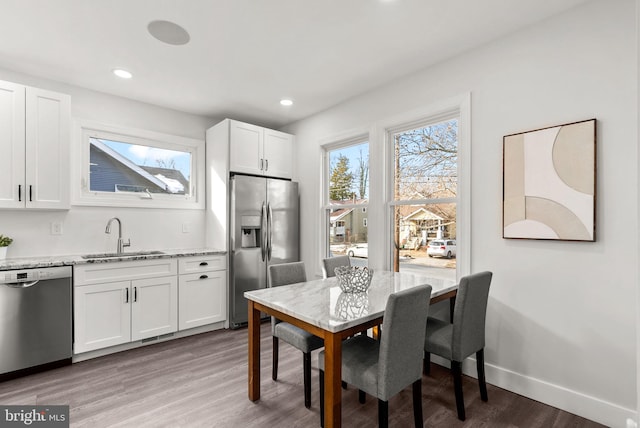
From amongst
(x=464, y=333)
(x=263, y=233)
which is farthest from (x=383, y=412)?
(x=263, y=233)

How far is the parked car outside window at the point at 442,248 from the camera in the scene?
2824 mm

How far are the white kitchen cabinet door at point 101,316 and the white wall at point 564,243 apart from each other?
10.4ft

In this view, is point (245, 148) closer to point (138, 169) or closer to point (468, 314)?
point (138, 169)

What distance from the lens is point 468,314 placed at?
2.03 meters

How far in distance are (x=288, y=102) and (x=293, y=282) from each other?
213cm

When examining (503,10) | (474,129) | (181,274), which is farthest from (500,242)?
(181,274)

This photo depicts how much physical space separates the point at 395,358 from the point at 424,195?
1.82 metres

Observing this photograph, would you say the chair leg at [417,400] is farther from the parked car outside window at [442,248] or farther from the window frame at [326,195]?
the window frame at [326,195]

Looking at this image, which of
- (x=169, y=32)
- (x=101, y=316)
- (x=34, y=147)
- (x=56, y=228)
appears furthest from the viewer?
(x=56, y=228)

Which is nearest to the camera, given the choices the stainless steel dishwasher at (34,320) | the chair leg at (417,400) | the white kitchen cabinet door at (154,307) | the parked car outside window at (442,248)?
the chair leg at (417,400)

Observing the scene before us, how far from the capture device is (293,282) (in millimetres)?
2711

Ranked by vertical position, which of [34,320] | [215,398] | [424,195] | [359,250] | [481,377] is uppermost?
[424,195]

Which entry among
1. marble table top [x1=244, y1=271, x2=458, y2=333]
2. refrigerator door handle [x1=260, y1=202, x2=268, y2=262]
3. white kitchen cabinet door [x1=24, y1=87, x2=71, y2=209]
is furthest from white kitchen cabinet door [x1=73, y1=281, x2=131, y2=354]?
marble table top [x1=244, y1=271, x2=458, y2=333]

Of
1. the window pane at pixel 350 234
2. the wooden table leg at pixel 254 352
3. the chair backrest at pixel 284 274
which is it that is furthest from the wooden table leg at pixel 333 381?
the window pane at pixel 350 234
